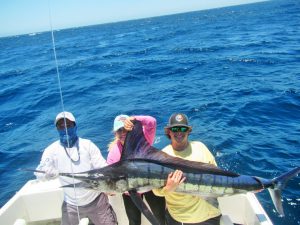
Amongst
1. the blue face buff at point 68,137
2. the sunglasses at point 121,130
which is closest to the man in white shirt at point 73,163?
the blue face buff at point 68,137

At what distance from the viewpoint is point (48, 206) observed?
173 inches

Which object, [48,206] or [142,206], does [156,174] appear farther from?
[48,206]

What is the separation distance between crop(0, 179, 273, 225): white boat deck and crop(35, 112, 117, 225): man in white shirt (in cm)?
54

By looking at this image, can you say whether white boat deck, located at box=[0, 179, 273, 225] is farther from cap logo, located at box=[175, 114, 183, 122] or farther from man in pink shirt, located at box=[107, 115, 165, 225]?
cap logo, located at box=[175, 114, 183, 122]

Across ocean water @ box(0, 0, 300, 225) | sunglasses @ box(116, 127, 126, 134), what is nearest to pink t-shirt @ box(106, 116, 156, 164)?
sunglasses @ box(116, 127, 126, 134)

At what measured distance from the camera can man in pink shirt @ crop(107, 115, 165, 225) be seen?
3.48 meters

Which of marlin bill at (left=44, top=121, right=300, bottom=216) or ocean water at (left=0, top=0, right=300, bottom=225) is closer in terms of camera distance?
marlin bill at (left=44, top=121, right=300, bottom=216)

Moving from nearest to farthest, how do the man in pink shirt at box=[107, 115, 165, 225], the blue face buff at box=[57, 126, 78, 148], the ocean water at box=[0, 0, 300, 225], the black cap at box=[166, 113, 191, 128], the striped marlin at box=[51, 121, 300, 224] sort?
the striped marlin at box=[51, 121, 300, 224], the black cap at box=[166, 113, 191, 128], the blue face buff at box=[57, 126, 78, 148], the man in pink shirt at box=[107, 115, 165, 225], the ocean water at box=[0, 0, 300, 225]

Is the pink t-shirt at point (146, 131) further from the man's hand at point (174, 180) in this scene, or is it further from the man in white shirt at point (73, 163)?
the man's hand at point (174, 180)

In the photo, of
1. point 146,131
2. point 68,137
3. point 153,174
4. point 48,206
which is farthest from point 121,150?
point 48,206

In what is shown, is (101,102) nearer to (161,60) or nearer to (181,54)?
(161,60)

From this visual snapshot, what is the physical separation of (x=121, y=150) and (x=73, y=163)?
48cm

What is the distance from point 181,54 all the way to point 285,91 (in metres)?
12.7

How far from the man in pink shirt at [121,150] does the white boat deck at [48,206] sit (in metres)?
0.50
